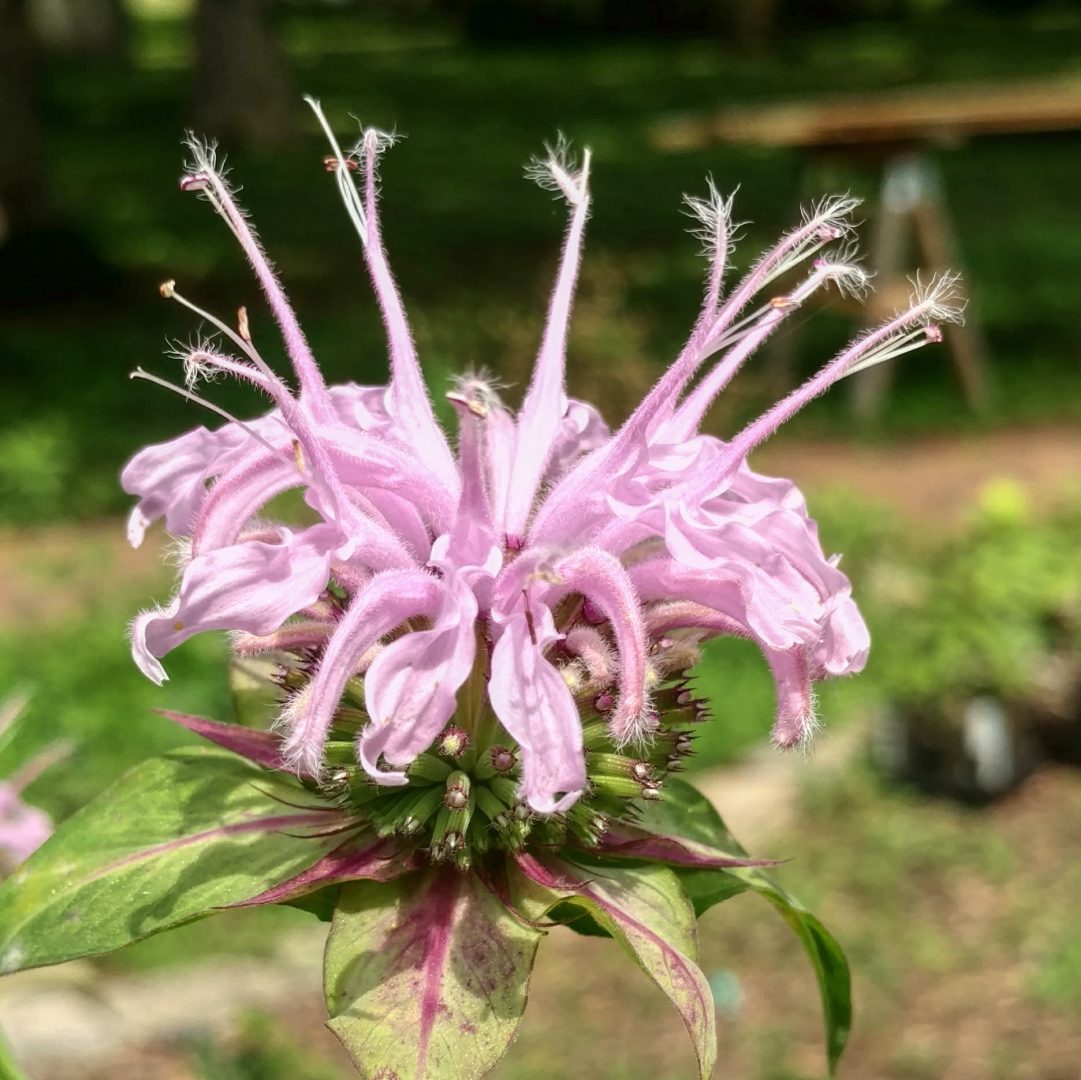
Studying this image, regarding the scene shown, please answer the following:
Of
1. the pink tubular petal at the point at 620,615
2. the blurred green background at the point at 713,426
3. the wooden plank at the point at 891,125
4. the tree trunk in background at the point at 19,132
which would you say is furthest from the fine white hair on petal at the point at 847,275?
Answer: the tree trunk in background at the point at 19,132

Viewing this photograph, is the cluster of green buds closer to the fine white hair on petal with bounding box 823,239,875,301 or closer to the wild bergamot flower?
the wild bergamot flower

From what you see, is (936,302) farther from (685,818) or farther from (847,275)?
(685,818)

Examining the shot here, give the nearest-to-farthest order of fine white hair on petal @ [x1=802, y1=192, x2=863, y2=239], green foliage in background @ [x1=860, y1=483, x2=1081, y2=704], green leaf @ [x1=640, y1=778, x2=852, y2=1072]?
1. green leaf @ [x1=640, y1=778, x2=852, y2=1072]
2. fine white hair on petal @ [x1=802, y1=192, x2=863, y2=239]
3. green foliage in background @ [x1=860, y1=483, x2=1081, y2=704]

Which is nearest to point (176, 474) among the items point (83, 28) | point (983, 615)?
point (983, 615)

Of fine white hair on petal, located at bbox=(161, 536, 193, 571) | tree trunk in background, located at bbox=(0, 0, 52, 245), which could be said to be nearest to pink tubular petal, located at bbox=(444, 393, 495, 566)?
fine white hair on petal, located at bbox=(161, 536, 193, 571)

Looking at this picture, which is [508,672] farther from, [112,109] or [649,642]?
[112,109]

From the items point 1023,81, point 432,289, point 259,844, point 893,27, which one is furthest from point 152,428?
point 893,27

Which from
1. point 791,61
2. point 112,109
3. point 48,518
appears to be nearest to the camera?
point 48,518
